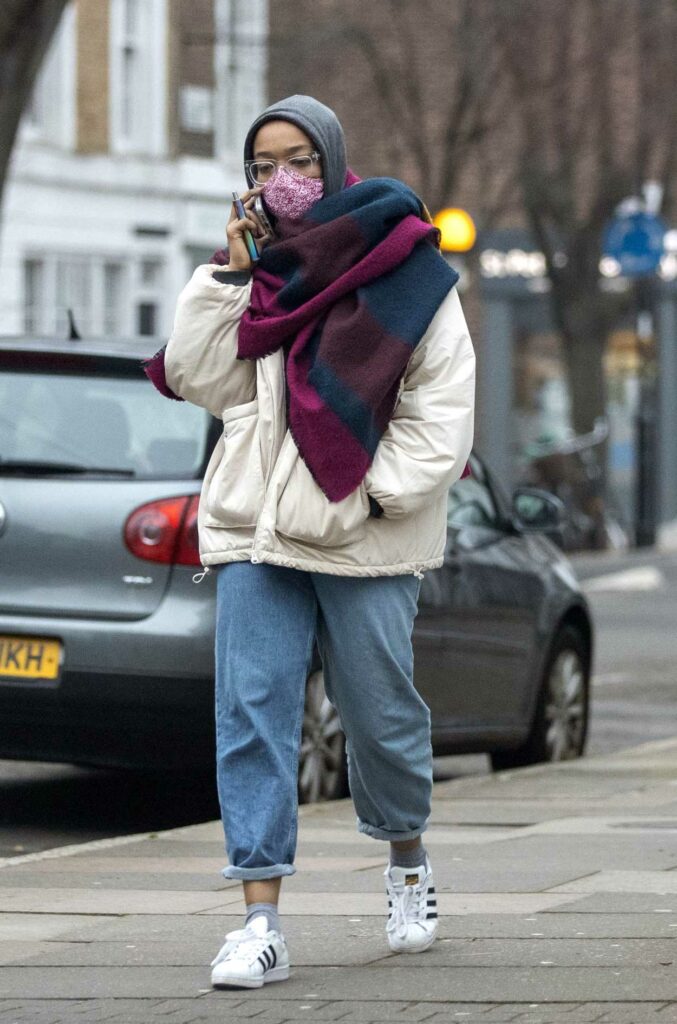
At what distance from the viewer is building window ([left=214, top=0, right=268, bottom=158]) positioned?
30.8 m

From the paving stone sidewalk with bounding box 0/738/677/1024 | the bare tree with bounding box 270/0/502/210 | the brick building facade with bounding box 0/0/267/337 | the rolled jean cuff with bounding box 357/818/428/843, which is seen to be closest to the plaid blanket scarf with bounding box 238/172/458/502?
the rolled jean cuff with bounding box 357/818/428/843

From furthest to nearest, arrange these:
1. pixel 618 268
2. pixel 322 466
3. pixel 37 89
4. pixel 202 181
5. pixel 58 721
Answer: pixel 202 181, pixel 37 89, pixel 618 268, pixel 58 721, pixel 322 466

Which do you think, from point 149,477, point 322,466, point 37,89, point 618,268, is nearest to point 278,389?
point 322,466

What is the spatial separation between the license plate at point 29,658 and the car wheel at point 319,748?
86 cm

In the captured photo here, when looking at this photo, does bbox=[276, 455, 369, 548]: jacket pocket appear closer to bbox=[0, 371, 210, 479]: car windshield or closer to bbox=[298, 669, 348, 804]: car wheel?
bbox=[0, 371, 210, 479]: car windshield

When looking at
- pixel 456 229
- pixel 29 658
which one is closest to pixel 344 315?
pixel 29 658

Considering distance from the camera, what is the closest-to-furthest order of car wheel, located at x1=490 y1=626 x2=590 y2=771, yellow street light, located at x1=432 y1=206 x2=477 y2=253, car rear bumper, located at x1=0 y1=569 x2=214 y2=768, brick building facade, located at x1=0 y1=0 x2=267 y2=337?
1. car rear bumper, located at x1=0 y1=569 x2=214 y2=768
2. car wheel, located at x1=490 y1=626 x2=590 y2=771
3. yellow street light, located at x1=432 y1=206 x2=477 y2=253
4. brick building facade, located at x1=0 y1=0 x2=267 y2=337

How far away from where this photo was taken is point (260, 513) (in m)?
4.96

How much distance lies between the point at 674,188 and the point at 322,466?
78.3 ft

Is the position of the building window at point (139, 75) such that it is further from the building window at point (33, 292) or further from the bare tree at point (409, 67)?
the building window at point (33, 292)

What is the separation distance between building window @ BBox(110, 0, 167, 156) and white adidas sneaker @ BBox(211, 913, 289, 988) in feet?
81.3

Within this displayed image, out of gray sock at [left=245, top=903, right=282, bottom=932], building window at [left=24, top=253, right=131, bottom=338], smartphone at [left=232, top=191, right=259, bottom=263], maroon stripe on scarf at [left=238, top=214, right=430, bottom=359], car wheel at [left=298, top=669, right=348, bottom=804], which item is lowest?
building window at [left=24, top=253, right=131, bottom=338]

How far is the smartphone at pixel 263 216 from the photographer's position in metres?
5.04

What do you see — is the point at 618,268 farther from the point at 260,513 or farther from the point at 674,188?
the point at 260,513
